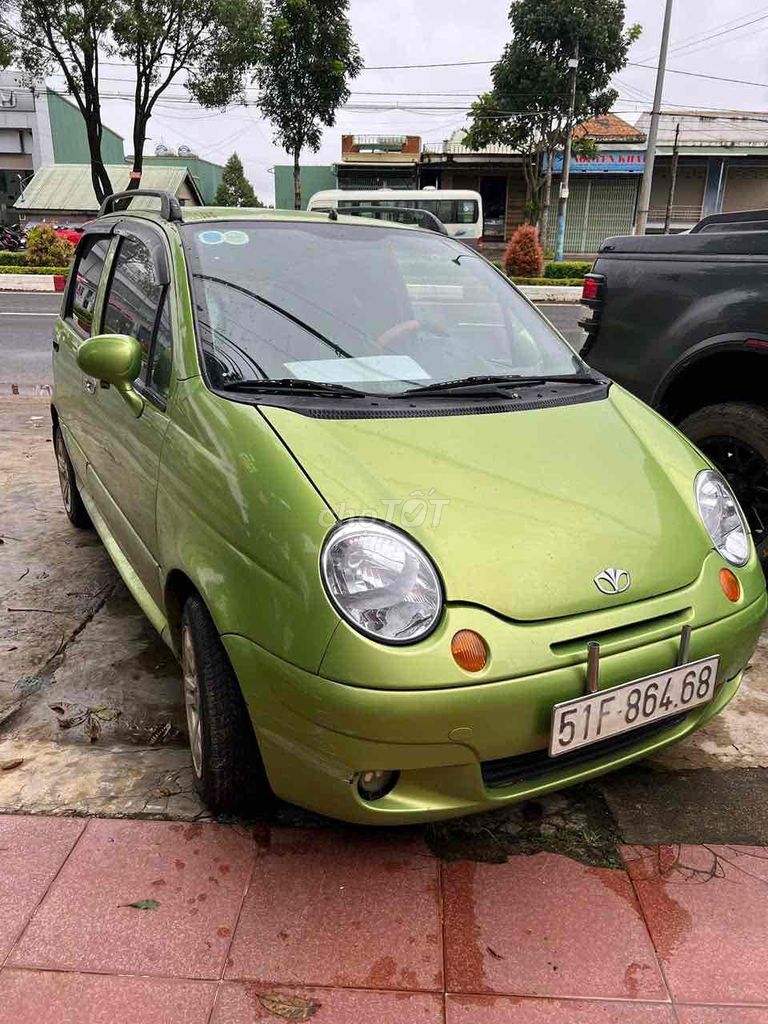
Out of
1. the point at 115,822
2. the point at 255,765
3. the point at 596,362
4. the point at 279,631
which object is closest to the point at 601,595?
the point at 279,631

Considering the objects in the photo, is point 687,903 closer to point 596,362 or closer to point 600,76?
point 596,362

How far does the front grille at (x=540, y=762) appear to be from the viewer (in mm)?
1851

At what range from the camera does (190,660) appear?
223 centimetres

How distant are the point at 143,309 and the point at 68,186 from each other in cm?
4426

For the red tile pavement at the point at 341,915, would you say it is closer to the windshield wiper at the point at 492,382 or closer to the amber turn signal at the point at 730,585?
the amber turn signal at the point at 730,585

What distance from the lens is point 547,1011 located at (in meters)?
1.67

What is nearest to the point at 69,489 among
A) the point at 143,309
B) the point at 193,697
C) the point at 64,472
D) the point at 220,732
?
the point at 64,472

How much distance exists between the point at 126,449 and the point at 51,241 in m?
21.2

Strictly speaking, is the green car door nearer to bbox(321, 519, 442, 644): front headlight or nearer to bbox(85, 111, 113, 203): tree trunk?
bbox(321, 519, 442, 644): front headlight

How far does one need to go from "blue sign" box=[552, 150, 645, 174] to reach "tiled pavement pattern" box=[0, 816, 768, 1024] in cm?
3329

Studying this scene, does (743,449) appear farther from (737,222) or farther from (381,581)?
(381,581)

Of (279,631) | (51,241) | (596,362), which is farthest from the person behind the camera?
(51,241)

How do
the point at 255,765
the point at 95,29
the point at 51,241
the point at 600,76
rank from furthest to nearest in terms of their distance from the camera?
the point at 600,76 → the point at 51,241 → the point at 95,29 → the point at 255,765

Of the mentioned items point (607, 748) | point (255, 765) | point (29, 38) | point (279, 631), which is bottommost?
point (255, 765)
